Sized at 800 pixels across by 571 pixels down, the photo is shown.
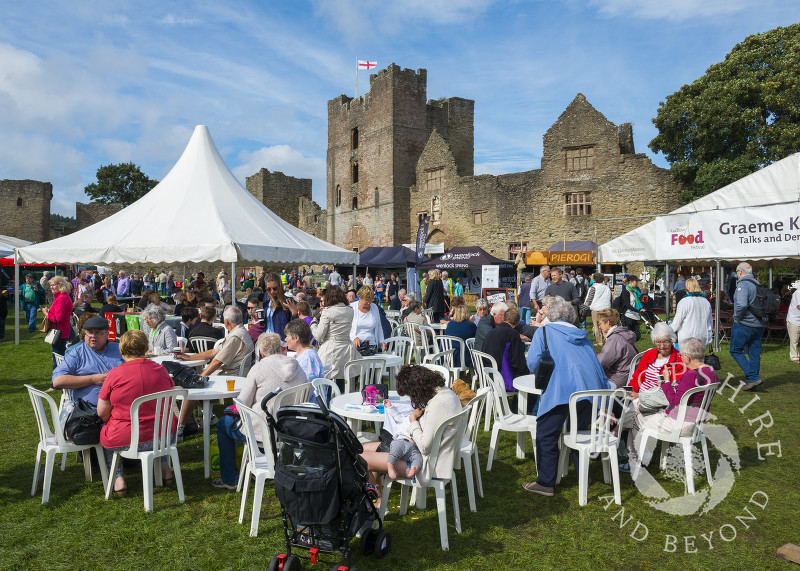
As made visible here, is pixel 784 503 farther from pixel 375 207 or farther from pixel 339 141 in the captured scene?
pixel 339 141

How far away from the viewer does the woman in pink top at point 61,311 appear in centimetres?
772

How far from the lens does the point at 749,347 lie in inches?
296

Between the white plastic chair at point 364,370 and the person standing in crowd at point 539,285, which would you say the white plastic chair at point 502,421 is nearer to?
the white plastic chair at point 364,370

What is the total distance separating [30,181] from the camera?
38.9 meters

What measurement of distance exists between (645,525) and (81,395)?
4.30m

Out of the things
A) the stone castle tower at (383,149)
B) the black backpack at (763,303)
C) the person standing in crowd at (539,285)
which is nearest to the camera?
the black backpack at (763,303)

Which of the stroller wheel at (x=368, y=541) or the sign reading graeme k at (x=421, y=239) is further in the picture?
the sign reading graeme k at (x=421, y=239)

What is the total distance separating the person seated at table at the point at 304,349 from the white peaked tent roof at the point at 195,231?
12.2ft

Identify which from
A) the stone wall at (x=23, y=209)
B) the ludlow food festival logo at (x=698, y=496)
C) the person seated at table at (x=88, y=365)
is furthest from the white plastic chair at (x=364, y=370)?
the stone wall at (x=23, y=209)

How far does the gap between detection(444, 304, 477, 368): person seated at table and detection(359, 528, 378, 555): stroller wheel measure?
441 centimetres

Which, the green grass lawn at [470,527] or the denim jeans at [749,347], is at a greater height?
the denim jeans at [749,347]

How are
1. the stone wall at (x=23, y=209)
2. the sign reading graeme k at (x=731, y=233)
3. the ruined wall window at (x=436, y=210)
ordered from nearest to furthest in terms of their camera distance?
the sign reading graeme k at (x=731, y=233), the ruined wall window at (x=436, y=210), the stone wall at (x=23, y=209)

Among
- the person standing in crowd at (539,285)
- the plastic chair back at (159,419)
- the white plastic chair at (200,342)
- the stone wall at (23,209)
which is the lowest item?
the plastic chair back at (159,419)

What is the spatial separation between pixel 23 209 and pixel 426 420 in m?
45.1
